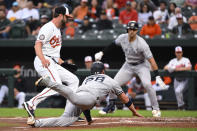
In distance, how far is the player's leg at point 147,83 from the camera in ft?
28.5

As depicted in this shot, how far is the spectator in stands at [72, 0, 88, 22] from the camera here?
47.8 feet

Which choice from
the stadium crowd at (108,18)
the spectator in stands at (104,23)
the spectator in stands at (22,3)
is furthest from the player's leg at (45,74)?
the spectator in stands at (22,3)

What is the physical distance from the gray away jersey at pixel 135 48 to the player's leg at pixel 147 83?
7.5 inches

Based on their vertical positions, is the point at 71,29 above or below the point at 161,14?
below

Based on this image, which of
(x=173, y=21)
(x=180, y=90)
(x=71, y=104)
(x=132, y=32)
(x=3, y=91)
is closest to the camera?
(x=71, y=104)

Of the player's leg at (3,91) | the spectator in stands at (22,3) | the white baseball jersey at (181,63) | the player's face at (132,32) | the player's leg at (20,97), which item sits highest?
the spectator in stands at (22,3)

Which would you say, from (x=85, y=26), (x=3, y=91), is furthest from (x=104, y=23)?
(x=3, y=91)

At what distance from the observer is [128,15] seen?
13922mm

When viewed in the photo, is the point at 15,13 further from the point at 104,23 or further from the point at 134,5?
the point at 134,5

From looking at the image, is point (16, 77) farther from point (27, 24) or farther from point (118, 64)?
point (118, 64)

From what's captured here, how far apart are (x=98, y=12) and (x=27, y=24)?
2.27 meters

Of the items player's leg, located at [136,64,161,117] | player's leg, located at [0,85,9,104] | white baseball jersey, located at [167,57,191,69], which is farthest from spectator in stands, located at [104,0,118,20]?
player's leg, located at [136,64,161,117]

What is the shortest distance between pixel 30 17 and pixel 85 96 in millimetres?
8645

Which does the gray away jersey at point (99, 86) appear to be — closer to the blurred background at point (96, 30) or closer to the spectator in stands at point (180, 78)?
the spectator in stands at point (180, 78)
